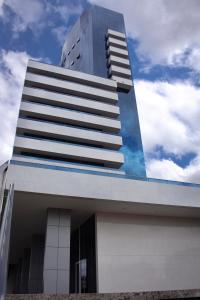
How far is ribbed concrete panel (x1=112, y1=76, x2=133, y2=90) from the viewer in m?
42.9

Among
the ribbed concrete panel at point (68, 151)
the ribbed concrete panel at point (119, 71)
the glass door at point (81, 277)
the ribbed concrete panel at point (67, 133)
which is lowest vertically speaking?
the glass door at point (81, 277)

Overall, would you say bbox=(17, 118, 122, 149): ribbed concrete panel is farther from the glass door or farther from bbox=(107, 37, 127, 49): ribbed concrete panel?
bbox=(107, 37, 127, 49): ribbed concrete panel

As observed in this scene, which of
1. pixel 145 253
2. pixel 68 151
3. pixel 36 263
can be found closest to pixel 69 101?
pixel 68 151

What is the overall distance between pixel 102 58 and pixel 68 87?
12553 millimetres

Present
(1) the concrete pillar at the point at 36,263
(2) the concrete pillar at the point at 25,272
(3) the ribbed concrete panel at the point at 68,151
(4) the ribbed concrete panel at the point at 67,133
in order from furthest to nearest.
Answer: (4) the ribbed concrete panel at the point at 67,133
(3) the ribbed concrete panel at the point at 68,151
(2) the concrete pillar at the point at 25,272
(1) the concrete pillar at the point at 36,263

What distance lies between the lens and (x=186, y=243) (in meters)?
13.2

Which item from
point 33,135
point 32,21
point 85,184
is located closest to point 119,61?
point 32,21

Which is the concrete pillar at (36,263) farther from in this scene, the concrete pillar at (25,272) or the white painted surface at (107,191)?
the white painted surface at (107,191)

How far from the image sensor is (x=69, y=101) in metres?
34.5

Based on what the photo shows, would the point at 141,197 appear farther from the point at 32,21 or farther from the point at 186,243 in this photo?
the point at 32,21

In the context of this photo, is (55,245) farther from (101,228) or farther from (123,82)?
(123,82)

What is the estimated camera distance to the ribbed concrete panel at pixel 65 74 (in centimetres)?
3619

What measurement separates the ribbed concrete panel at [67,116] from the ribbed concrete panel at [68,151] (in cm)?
381

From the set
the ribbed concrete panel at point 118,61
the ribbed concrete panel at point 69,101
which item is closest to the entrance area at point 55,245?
the ribbed concrete panel at point 69,101
